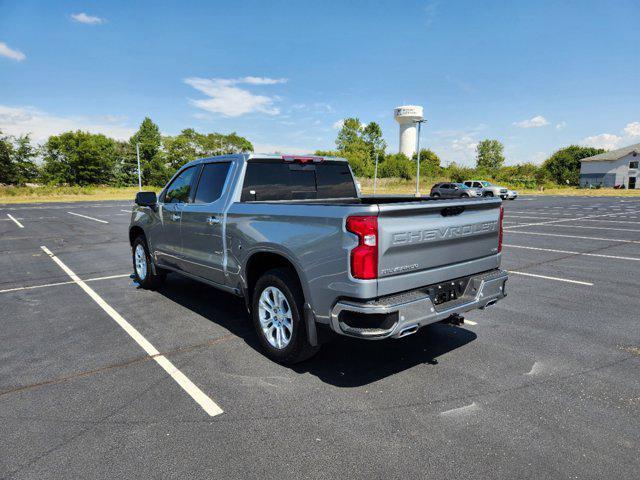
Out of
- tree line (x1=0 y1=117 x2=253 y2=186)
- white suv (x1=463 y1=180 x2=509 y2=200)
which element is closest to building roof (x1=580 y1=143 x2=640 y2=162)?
white suv (x1=463 y1=180 x2=509 y2=200)

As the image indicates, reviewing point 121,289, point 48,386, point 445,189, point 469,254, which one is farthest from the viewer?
point 445,189

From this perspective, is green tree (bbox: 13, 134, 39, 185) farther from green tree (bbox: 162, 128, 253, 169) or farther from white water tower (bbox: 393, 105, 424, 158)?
white water tower (bbox: 393, 105, 424, 158)

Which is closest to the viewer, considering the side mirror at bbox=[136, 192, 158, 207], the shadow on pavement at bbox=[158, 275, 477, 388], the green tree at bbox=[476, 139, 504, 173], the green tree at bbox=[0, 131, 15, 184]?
the shadow on pavement at bbox=[158, 275, 477, 388]

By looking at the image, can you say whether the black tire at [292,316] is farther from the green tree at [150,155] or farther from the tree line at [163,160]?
the green tree at [150,155]

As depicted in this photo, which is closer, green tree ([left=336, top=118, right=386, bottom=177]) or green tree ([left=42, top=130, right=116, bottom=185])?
green tree ([left=42, top=130, right=116, bottom=185])

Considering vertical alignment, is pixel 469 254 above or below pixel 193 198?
below

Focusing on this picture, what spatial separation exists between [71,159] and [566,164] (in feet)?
303

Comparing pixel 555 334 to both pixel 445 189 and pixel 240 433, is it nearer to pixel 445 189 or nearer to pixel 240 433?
pixel 240 433

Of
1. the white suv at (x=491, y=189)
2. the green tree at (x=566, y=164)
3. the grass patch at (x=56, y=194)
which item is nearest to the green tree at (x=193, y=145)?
the grass patch at (x=56, y=194)

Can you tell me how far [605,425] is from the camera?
2.90 metres

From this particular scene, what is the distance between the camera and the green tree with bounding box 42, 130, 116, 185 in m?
69.4

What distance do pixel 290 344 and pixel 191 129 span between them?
9300 centimetres

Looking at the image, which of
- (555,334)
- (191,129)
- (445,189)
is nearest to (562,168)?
(445,189)

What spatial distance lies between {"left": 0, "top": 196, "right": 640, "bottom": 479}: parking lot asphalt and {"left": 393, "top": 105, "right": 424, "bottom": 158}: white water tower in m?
92.1
